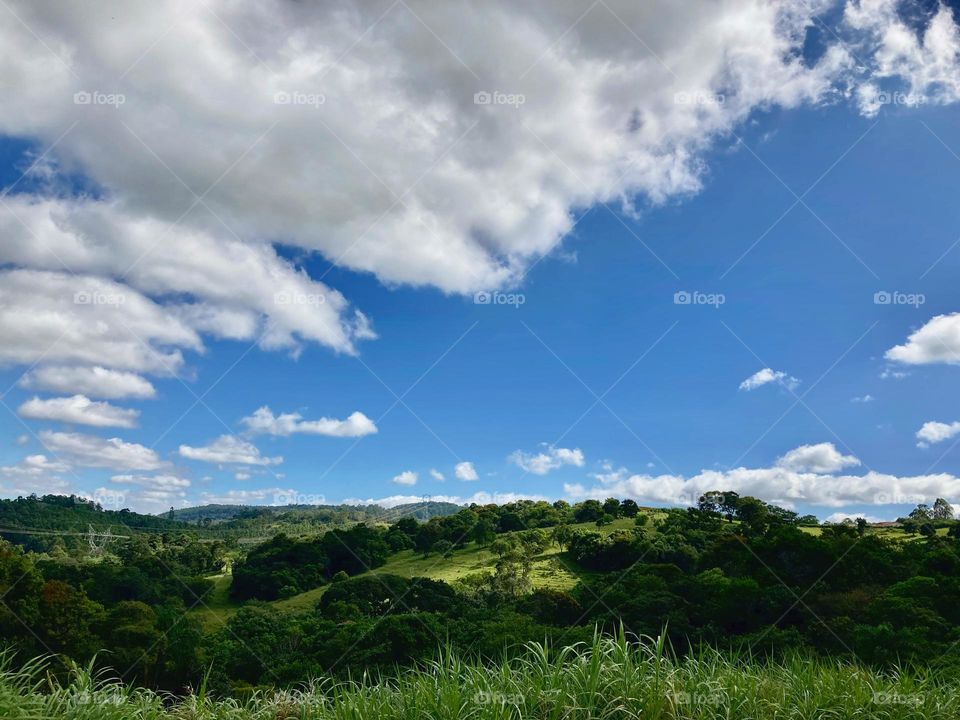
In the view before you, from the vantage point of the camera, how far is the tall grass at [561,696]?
189 inches

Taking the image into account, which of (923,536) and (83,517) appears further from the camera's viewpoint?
(83,517)

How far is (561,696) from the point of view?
4.78 metres

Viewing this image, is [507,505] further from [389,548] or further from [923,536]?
[923,536]

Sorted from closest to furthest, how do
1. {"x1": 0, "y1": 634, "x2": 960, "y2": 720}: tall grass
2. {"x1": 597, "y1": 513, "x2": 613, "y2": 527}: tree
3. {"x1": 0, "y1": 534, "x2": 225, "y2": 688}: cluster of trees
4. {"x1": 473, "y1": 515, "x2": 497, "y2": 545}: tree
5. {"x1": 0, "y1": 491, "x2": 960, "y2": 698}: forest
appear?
{"x1": 0, "y1": 634, "x2": 960, "y2": 720}: tall grass → {"x1": 0, "y1": 491, "x2": 960, "y2": 698}: forest → {"x1": 0, "y1": 534, "x2": 225, "y2": 688}: cluster of trees → {"x1": 597, "y1": 513, "x2": 613, "y2": 527}: tree → {"x1": 473, "y1": 515, "x2": 497, "y2": 545}: tree

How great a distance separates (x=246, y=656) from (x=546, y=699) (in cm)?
4770

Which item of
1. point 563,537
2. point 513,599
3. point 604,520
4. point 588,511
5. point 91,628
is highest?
point 588,511

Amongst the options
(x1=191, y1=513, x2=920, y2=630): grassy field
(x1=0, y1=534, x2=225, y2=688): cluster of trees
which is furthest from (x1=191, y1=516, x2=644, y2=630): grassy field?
(x1=0, y1=534, x2=225, y2=688): cluster of trees

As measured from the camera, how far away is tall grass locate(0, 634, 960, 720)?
4812 mm

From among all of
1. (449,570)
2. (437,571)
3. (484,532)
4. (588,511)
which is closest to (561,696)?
(449,570)

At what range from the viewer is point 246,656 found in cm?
4591

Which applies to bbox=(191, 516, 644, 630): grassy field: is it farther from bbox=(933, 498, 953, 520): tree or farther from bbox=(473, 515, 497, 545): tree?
bbox=(933, 498, 953, 520): tree

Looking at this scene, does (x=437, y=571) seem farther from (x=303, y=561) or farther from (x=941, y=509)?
(x=941, y=509)

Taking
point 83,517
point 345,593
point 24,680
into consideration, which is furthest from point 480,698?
point 83,517

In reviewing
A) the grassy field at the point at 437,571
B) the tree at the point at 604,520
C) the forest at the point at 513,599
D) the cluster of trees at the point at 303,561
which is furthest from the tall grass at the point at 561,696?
the tree at the point at 604,520
